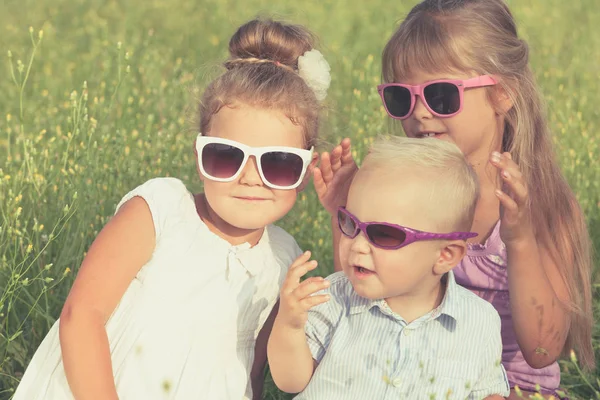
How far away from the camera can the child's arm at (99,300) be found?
133 inches

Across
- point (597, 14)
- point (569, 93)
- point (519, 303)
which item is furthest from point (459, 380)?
point (597, 14)

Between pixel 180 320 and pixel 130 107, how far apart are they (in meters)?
2.87

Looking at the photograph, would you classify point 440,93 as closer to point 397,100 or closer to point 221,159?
point 397,100

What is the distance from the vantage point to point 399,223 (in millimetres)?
3164

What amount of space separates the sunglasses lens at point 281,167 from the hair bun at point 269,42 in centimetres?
48

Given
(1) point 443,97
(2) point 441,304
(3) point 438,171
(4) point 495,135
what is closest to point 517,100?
(4) point 495,135

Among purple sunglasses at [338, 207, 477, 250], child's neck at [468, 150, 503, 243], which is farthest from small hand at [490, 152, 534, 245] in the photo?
child's neck at [468, 150, 503, 243]

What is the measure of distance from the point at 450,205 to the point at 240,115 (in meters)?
0.85

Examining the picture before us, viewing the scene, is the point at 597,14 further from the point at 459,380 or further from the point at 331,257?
the point at 459,380

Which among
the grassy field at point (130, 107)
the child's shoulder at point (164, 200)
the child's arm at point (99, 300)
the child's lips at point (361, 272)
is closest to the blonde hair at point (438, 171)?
the child's lips at point (361, 272)

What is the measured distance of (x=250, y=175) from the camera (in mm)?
3533

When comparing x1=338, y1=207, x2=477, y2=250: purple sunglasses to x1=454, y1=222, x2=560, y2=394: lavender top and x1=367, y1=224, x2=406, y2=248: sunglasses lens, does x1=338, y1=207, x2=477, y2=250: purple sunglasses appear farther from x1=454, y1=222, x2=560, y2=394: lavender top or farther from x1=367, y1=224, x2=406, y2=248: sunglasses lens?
x1=454, y1=222, x2=560, y2=394: lavender top

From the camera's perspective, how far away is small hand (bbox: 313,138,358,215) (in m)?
3.71

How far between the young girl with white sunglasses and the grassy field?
0.83 ft
